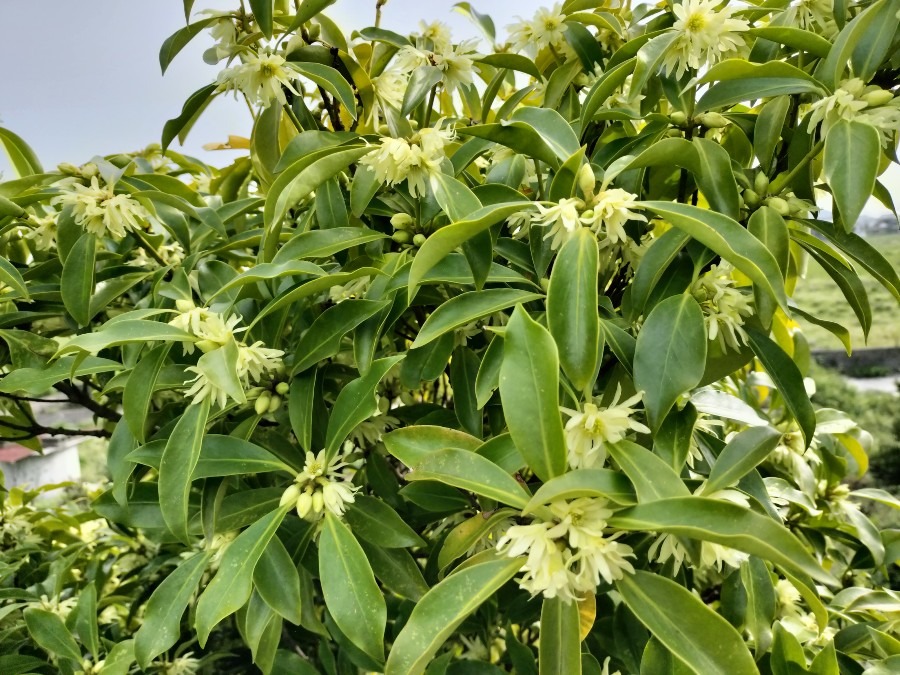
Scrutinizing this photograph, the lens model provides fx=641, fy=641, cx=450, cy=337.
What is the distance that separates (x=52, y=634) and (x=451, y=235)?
0.70 meters

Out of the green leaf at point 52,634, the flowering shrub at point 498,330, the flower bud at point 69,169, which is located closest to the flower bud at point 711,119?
the flowering shrub at point 498,330

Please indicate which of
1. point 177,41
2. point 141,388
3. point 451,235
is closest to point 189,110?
point 177,41

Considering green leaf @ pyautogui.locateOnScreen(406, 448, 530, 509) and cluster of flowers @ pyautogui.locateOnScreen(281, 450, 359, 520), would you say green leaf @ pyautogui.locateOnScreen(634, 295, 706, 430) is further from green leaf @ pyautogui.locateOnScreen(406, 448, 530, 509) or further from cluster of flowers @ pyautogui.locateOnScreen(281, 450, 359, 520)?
cluster of flowers @ pyautogui.locateOnScreen(281, 450, 359, 520)

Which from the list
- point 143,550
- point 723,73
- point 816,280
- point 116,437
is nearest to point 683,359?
point 723,73

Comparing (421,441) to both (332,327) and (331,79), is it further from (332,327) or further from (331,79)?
(331,79)

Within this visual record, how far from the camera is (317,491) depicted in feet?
1.91

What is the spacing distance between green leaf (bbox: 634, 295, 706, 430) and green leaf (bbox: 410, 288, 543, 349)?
0.10 m

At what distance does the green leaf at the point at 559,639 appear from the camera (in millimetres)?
464

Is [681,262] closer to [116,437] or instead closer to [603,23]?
[603,23]

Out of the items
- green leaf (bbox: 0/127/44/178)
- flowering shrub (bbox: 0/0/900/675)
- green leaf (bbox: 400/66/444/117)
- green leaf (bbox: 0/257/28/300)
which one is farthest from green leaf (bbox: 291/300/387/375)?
green leaf (bbox: 0/127/44/178)

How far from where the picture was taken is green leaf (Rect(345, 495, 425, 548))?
0.60 meters

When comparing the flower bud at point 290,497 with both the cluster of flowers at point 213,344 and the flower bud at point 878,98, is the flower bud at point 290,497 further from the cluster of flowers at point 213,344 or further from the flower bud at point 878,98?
the flower bud at point 878,98

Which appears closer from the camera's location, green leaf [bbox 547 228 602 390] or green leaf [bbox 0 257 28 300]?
green leaf [bbox 547 228 602 390]

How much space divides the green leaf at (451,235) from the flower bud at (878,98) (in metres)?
0.30
